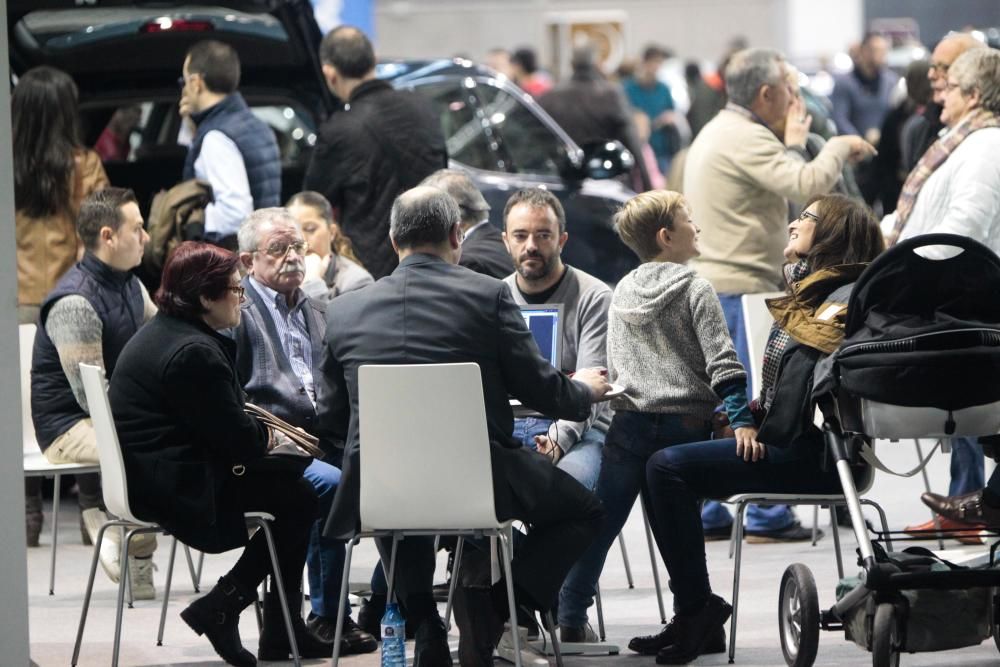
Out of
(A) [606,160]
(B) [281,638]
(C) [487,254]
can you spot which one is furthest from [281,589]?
(A) [606,160]

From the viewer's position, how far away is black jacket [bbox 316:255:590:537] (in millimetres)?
5117

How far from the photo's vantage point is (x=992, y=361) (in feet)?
16.4

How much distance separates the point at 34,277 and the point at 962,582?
4496 mm

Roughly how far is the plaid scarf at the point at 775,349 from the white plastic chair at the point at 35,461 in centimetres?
253

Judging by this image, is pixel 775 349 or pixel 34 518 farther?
pixel 34 518

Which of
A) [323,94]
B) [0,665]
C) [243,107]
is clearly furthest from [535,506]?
[323,94]

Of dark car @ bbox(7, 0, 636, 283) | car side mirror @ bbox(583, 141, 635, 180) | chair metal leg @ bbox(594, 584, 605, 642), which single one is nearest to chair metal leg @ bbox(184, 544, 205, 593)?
chair metal leg @ bbox(594, 584, 605, 642)

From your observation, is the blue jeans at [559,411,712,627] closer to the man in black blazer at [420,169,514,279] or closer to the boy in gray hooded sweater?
the boy in gray hooded sweater

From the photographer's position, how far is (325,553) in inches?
235

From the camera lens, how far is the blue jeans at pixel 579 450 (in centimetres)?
595

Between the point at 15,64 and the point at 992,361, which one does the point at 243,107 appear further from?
the point at 992,361

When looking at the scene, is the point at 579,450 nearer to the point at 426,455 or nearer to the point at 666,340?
the point at 666,340

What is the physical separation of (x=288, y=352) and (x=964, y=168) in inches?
97.2

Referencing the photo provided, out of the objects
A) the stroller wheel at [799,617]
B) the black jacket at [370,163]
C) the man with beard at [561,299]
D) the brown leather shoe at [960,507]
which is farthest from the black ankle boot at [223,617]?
the black jacket at [370,163]
